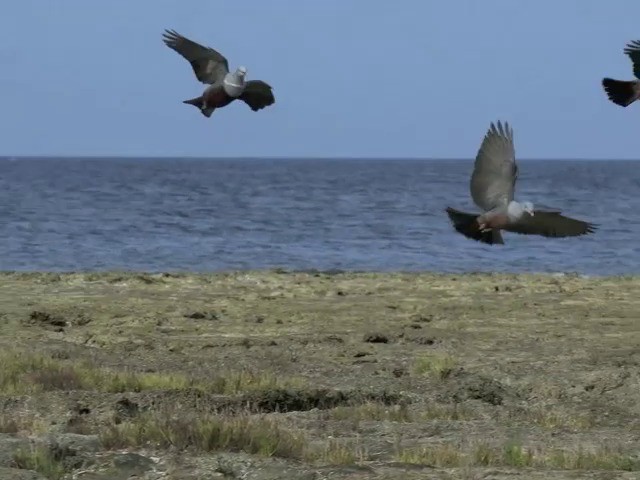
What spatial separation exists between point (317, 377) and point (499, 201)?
315 cm

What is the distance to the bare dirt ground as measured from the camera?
9023mm

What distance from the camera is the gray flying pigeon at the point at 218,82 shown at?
12.6 m

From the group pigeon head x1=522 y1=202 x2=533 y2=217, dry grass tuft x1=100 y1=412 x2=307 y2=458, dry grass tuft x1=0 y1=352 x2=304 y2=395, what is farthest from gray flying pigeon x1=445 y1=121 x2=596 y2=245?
dry grass tuft x1=100 y1=412 x2=307 y2=458

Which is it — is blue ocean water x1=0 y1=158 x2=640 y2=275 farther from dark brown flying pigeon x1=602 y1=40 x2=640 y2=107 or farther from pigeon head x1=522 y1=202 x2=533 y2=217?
pigeon head x1=522 y1=202 x2=533 y2=217

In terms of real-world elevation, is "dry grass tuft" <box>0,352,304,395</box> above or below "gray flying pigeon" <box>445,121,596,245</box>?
below

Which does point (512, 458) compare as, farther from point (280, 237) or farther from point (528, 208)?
point (280, 237)

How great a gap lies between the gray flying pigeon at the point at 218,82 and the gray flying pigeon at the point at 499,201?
1953 mm

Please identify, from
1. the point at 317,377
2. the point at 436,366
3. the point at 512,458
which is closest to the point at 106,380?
the point at 317,377

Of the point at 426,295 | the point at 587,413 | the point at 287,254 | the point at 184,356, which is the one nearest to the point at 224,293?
the point at 426,295

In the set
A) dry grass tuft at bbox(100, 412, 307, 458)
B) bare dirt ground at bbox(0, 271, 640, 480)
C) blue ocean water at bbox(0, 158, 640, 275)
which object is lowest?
blue ocean water at bbox(0, 158, 640, 275)

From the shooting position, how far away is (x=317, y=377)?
46.8 ft

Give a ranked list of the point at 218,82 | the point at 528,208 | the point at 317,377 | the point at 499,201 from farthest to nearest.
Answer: the point at 317,377 → the point at 218,82 → the point at 499,201 → the point at 528,208

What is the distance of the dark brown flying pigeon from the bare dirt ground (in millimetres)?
2479

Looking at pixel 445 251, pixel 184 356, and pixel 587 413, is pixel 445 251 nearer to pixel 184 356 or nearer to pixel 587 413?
pixel 184 356
